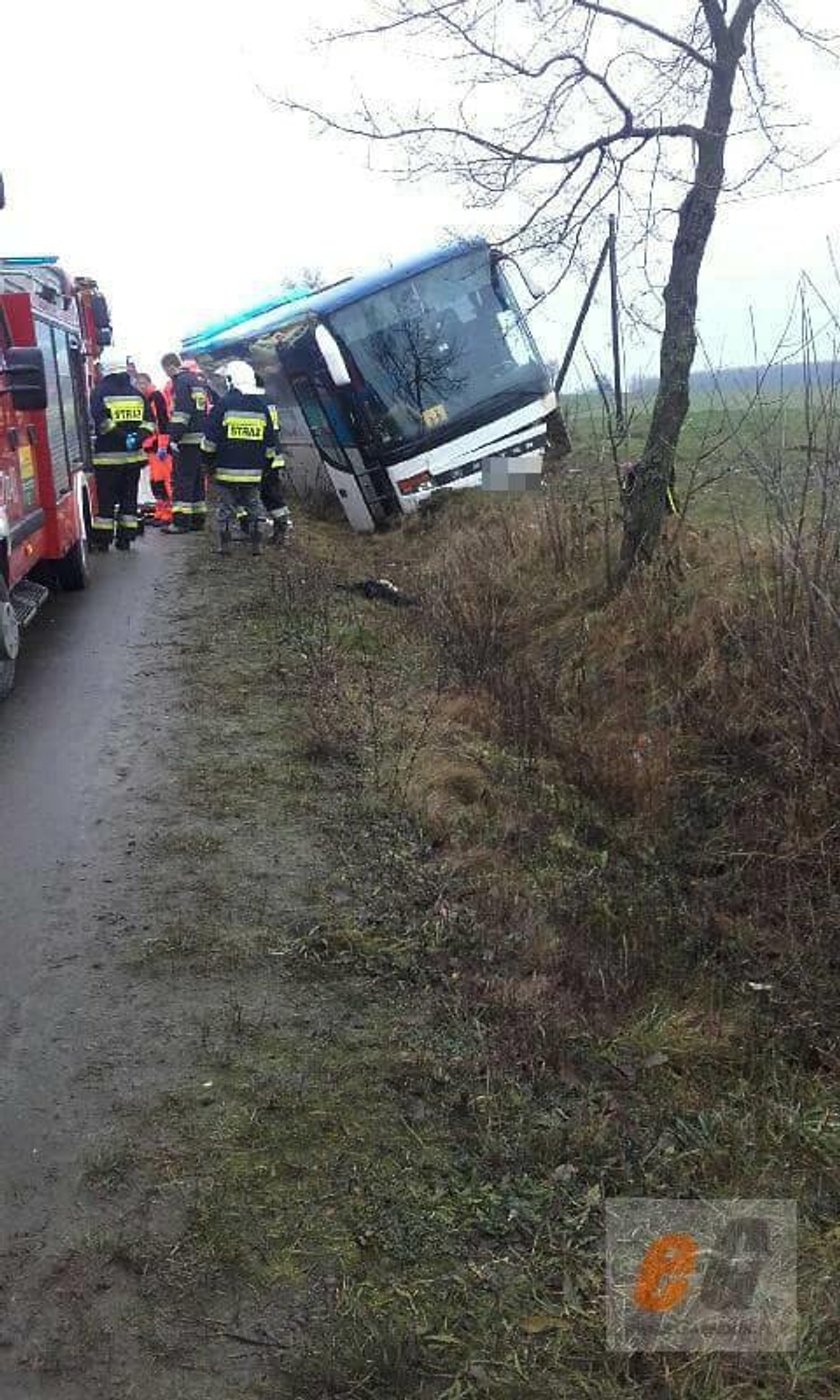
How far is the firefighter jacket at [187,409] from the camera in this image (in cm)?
1188

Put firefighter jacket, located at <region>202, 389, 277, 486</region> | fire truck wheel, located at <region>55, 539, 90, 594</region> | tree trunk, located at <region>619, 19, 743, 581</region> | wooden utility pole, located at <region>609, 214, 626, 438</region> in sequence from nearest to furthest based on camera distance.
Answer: tree trunk, located at <region>619, 19, 743, 581</region> → wooden utility pole, located at <region>609, 214, 626, 438</region> → fire truck wheel, located at <region>55, 539, 90, 594</region> → firefighter jacket, located at <region>202, 389, 277, 486</region>

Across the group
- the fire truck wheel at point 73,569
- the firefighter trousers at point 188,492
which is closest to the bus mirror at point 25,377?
the fire truck wheel at point 73,569

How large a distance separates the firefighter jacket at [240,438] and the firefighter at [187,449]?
89cm

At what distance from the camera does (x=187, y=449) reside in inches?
472

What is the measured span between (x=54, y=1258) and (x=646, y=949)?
2.32m

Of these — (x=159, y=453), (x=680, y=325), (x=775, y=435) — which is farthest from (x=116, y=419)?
(x=775, y=435)

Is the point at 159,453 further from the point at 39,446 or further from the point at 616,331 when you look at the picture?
the point at 616,331

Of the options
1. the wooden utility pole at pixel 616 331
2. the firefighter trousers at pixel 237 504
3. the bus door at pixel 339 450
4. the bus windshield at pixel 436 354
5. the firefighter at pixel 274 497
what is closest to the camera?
the wooden utility pole at pixel 616 331

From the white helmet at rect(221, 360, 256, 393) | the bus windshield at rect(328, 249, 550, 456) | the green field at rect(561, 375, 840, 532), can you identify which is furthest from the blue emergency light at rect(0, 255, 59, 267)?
the green field at rect(561, 375, 840, 532)

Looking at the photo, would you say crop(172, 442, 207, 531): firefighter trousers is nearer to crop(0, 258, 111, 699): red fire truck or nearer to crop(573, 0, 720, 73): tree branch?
crop(0, 258, 111, 699): red fire truck

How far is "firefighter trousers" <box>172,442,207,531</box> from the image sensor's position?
40.8 ft

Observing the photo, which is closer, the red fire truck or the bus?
the red fire truck

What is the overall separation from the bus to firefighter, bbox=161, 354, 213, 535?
1.32 m

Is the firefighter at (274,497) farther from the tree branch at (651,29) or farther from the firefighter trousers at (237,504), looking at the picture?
the tree branch at (651,29)
